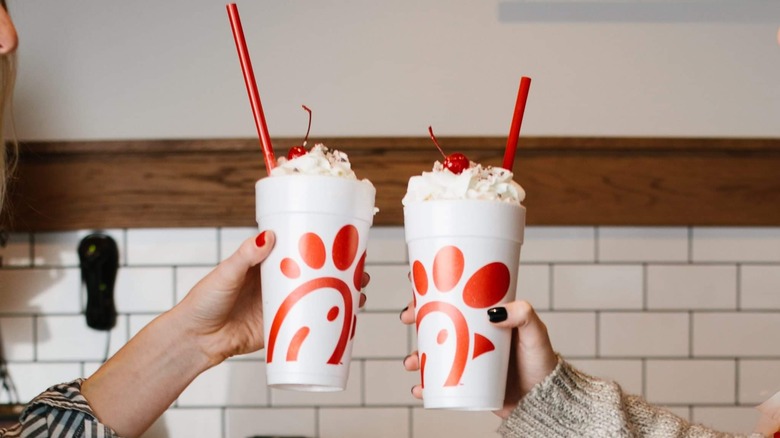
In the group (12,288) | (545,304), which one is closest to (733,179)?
(545,304)

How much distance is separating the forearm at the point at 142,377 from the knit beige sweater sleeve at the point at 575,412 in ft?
1.53

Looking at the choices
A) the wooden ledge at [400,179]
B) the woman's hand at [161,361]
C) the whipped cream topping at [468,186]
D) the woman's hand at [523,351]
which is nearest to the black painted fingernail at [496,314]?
the woman's hand at [523,351]

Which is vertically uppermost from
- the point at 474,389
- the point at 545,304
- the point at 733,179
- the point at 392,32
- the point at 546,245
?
the point at 392,32

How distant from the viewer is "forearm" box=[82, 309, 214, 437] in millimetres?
1119

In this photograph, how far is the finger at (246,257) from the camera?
3.06 feet

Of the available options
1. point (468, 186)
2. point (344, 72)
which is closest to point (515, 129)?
point (468, 186)

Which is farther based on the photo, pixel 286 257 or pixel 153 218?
pixel 153 218

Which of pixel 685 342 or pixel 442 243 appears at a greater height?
pixel 442 243

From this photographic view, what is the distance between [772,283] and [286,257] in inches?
51.7

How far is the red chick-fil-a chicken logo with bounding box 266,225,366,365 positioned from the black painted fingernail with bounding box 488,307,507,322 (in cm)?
17

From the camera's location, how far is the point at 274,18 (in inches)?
69.9

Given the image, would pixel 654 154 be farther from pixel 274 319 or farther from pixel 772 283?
pixel 274 319

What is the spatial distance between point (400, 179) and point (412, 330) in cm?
33

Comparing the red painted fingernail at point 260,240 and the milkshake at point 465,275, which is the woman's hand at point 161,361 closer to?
the red painted fingernail at point 260,240
